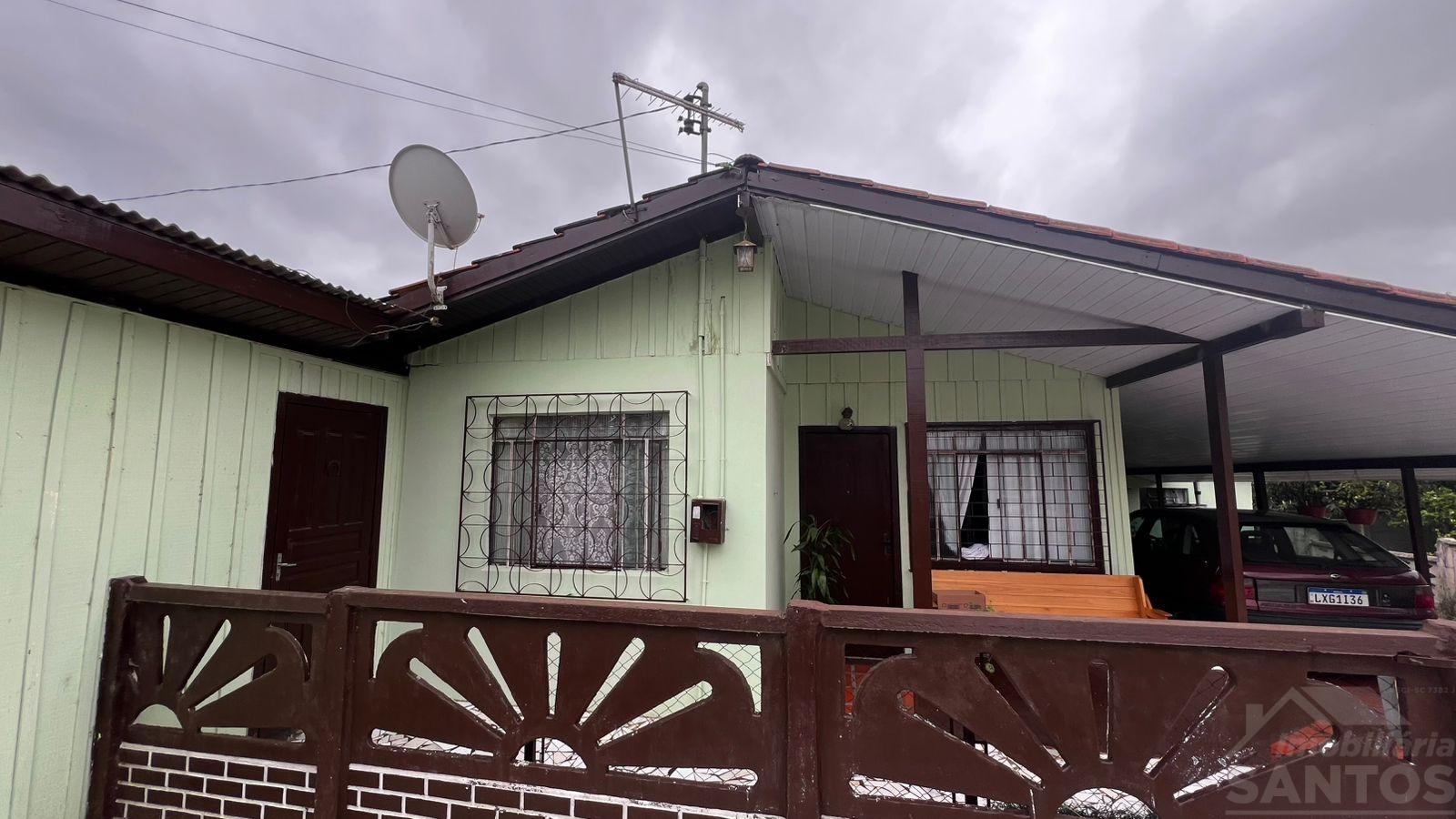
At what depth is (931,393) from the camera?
506 cm

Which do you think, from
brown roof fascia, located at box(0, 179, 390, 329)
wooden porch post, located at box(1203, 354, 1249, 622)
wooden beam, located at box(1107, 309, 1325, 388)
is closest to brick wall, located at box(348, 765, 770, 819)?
brown roof fascia, located at box(0, 179, 390, 329)

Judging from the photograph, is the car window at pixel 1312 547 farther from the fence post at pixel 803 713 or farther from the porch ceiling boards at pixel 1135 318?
the fence post at pixel 803 713

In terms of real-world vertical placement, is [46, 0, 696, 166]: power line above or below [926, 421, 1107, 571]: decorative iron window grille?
above

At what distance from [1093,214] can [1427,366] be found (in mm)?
28463

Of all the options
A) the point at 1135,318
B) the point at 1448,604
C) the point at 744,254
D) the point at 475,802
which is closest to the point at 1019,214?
the point at 1135,318

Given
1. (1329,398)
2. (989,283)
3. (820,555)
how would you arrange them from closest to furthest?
(989,283) → (1329,398) → (820,555)

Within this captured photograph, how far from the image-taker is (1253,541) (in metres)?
4.52

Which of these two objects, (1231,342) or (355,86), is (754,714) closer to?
(1231,342)

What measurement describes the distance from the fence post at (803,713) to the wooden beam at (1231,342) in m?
2.67

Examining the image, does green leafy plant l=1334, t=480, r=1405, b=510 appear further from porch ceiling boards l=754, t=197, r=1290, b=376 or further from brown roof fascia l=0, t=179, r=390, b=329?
brown roof fascia l=0, t=179, r=390, b=329

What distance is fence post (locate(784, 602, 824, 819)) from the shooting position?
167cm

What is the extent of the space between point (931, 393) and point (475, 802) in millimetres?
4488

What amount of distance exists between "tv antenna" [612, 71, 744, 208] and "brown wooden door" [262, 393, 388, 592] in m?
2.23

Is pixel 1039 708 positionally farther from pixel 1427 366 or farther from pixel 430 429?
pixel 430 429
